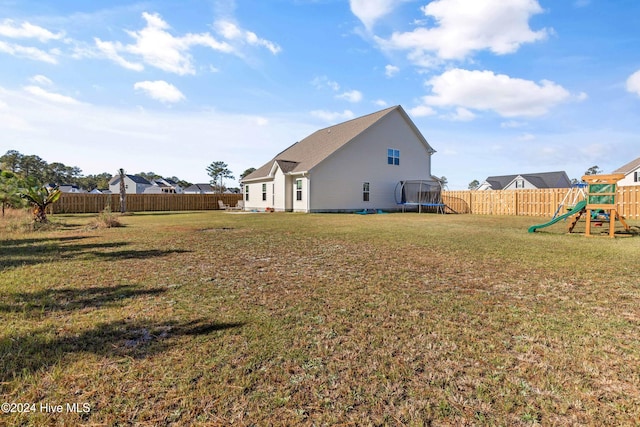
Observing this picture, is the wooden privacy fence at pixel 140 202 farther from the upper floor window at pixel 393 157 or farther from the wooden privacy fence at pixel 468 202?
the upper floor window at pixel 393 157

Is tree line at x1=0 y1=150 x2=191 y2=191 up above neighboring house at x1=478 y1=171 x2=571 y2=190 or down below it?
above

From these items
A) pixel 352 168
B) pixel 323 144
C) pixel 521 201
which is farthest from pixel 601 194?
pixel 323 144

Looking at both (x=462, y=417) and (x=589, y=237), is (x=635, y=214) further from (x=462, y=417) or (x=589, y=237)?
(x=462, y=417)

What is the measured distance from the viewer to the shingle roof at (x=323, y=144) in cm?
2232

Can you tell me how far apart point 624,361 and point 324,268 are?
12.4 ft

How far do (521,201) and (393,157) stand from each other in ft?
30.9

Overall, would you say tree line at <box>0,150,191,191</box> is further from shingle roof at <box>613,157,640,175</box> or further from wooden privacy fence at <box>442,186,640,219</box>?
shingle roof at <box>613,157,640,175</box>

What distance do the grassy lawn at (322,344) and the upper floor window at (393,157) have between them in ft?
64.6

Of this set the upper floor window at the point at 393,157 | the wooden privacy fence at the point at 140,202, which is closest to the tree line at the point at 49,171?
the wooden privacy fence at the point at 140,202

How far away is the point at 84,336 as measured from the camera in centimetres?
277

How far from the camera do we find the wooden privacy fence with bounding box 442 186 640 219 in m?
16.4

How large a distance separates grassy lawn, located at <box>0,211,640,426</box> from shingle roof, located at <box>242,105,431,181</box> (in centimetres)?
1696

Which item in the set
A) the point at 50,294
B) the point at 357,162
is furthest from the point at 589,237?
the point at 357,162

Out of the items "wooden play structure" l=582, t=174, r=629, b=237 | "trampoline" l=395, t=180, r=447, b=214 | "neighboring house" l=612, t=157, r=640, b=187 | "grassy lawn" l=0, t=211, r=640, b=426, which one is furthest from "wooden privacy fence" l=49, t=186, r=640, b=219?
"neighboring house" l=612, t=157, r=640, b=187
